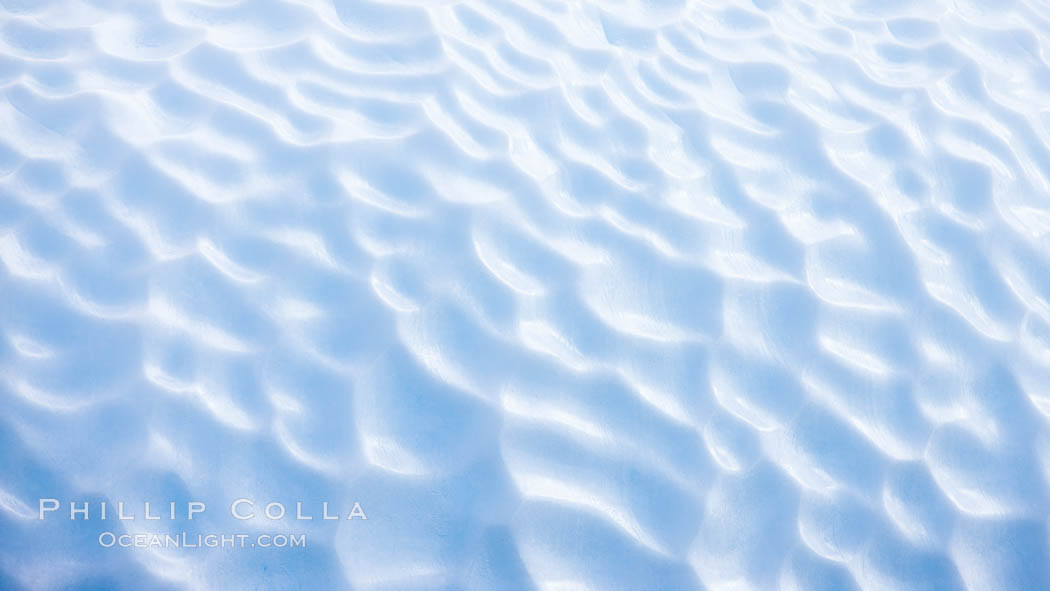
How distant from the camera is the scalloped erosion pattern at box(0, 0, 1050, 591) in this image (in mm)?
1717

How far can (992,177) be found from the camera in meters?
2.51

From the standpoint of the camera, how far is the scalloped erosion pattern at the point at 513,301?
67.6 inches

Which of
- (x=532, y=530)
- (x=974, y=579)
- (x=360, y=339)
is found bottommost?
(x=974, y=579)

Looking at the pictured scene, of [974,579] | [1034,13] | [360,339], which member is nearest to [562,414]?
[360,339]

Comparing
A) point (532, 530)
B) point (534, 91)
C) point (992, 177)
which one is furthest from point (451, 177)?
point (992, 177)

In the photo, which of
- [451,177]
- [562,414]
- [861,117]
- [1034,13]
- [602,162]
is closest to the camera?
[562,414]

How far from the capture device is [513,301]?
6.61 feet

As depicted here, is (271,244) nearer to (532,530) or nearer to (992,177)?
(532,530)

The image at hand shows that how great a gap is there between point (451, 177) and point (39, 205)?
1301mm

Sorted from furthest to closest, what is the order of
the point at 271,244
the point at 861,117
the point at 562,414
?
the point at 861,117, the point at 271,244, the point at 562,414

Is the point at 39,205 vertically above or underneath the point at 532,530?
above

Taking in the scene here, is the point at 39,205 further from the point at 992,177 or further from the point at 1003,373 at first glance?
the point at 992,177

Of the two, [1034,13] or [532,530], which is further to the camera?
[1034,13]

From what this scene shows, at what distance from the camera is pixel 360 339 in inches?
75.8
